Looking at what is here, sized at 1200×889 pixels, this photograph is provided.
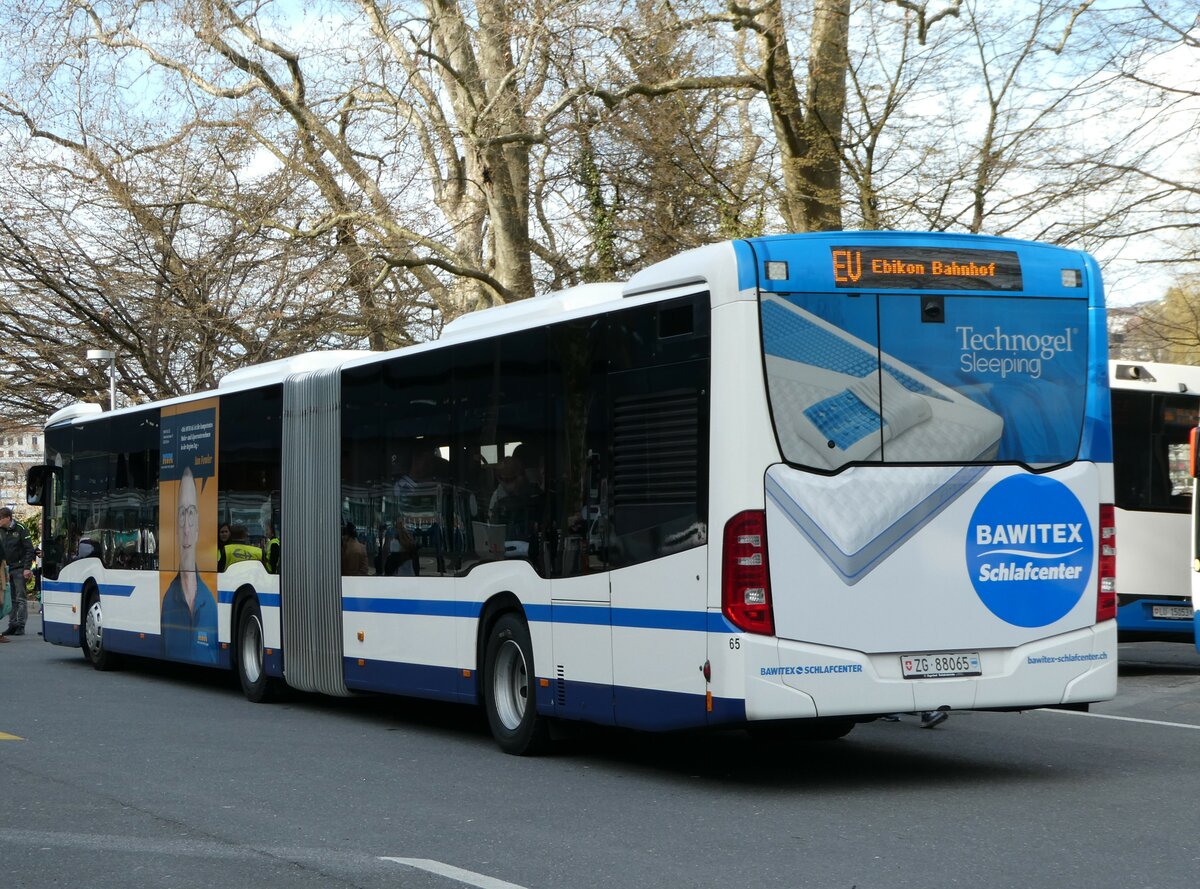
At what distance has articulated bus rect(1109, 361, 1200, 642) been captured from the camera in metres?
17.9

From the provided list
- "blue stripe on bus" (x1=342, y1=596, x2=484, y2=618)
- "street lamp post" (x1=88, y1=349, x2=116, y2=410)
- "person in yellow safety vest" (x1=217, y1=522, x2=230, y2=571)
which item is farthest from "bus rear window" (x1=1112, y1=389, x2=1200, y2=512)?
"street lamp post" (x1=88, y1=349, x2=116, y2=410)

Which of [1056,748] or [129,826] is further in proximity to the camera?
[1056,748]

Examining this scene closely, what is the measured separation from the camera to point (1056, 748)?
11477 millimetres

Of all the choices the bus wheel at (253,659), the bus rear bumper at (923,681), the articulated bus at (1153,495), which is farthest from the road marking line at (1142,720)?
the bus wheel at (253,659)

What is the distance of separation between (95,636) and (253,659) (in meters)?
4.85

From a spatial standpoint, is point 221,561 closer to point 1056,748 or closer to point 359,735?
point 359,735

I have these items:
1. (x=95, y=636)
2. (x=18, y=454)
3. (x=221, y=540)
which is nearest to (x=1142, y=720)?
(x=221, y=540)

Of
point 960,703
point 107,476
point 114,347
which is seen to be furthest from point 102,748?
point 114,347

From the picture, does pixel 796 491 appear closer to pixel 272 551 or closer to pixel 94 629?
pixel 272 551

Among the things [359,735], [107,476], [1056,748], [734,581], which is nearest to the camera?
[734,581]

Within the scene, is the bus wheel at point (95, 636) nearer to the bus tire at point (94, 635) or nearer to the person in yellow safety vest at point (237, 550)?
the bus tire at point (94, 635)

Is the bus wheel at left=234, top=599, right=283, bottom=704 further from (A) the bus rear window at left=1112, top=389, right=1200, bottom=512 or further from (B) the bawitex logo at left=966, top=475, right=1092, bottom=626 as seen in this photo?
(A) the bus rear window at left=1112, top=389, right=1200, bottom=512

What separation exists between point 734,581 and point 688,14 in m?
14.0

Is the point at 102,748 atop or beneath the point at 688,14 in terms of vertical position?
beneath
